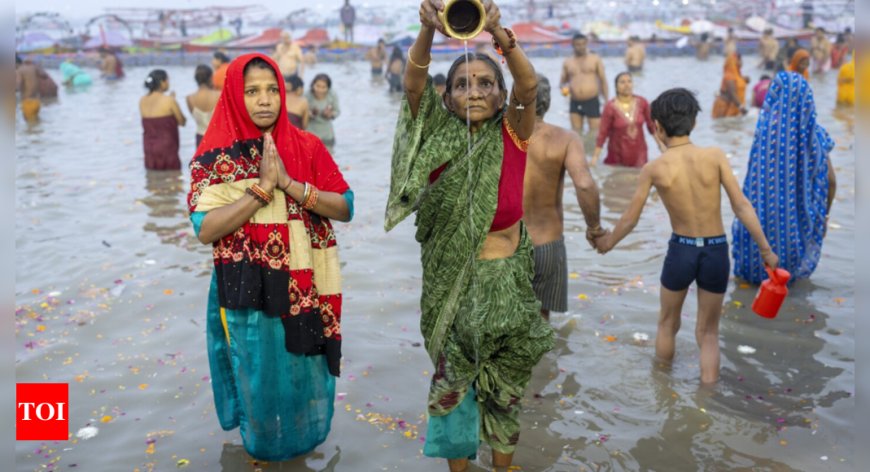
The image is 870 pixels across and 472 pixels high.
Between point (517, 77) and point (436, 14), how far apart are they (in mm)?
Result: 470

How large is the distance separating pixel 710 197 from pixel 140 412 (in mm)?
3274

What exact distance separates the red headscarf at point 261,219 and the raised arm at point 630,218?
1.69 meters

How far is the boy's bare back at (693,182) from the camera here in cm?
463

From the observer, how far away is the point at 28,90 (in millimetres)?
17766

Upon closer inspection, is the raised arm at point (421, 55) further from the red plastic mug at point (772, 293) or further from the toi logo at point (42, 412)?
the toi logo at point (42, 412)

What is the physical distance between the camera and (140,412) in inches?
183

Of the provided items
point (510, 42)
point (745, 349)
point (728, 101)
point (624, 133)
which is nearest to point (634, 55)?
point (728, 101)

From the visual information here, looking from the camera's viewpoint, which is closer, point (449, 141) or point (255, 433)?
point (449, 141)

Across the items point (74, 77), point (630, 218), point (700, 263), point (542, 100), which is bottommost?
point (700, 263)

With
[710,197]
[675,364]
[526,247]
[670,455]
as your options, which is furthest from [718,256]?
[526,247]

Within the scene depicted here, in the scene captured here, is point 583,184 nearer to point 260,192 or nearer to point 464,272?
point 464,272

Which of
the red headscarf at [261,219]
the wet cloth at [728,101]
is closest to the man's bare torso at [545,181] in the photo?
the red headscarf at [261,219]

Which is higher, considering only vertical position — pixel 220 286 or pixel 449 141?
pixel 449 141

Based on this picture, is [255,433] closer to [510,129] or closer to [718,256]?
[510,129]
